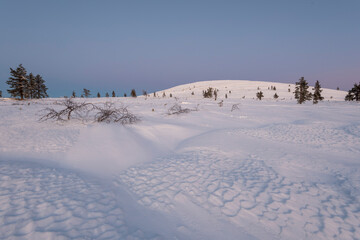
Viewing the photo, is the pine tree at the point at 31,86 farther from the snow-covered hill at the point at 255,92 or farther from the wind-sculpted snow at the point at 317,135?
the wind-sculpted snow at the point at 317,135

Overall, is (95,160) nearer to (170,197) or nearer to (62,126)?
(170,197)

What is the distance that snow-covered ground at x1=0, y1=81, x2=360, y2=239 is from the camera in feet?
6.51

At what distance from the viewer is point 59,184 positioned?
8.75 feet

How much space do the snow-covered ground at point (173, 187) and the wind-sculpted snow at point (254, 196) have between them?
2 centimetres

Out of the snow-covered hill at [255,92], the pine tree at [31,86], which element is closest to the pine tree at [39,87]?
the pine tree at [31,86]

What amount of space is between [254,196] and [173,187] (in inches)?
56.6

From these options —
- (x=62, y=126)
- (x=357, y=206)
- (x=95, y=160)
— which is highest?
(x=62, y=126)

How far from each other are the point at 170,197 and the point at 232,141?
3614 millimetres

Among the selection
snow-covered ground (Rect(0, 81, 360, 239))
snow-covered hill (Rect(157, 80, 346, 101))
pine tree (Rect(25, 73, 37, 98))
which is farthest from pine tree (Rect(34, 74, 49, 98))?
snow-covered ground (Rect(0, 81, 360, 239))

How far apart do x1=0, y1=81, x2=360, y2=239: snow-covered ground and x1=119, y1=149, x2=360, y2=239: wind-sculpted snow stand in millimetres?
16

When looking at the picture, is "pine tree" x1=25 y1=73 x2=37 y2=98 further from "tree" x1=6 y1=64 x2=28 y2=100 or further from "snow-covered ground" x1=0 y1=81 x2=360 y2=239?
"snow-covered ground" x1=0 y1=81 x2=360 y2=239

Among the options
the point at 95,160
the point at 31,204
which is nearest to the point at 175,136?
the point at 95,160

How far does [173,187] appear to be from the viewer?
2.95 meters

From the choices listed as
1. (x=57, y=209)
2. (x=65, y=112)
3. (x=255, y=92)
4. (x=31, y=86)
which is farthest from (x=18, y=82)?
(x=255, y=92)
